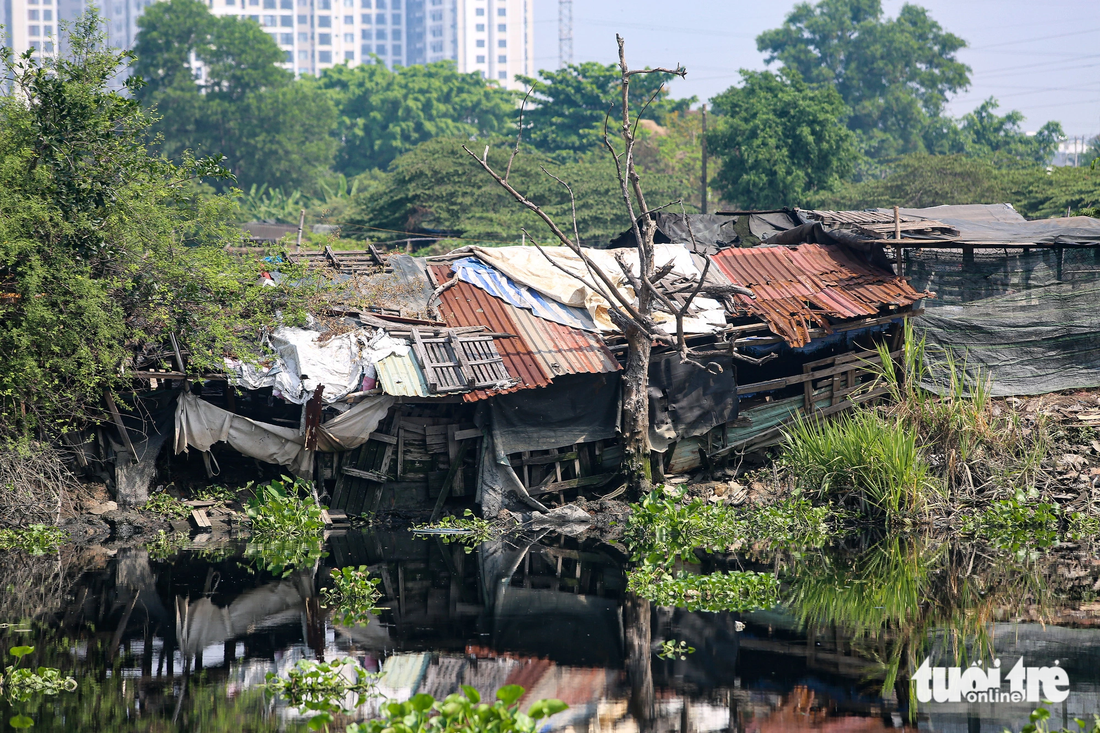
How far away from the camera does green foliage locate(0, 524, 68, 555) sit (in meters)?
11.6

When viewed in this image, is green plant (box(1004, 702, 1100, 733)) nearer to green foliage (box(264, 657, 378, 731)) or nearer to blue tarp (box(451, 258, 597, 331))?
green foliage (box(264, 657, 378, 731))

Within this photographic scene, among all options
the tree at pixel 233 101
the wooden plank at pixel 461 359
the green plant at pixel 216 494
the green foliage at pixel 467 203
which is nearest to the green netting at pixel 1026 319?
the wooden plank at pixel 461 359

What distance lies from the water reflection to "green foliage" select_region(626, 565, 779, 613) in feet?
0.62

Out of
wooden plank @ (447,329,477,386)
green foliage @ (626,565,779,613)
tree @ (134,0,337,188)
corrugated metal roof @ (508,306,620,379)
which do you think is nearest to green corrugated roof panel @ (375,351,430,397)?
wooden plank @ (447,329,477,386)

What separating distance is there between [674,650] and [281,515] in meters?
6.17

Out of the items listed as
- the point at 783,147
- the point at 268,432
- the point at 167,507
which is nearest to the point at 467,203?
the point at 783,147

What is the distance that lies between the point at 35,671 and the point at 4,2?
123076 mm

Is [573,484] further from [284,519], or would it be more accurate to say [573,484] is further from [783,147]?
[783,147]

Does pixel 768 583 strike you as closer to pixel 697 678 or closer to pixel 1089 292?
pixel 697 678

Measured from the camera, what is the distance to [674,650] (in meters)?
8.04

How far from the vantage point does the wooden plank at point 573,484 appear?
529 inches

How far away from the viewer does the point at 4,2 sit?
4355 inches

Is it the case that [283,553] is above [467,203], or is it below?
below

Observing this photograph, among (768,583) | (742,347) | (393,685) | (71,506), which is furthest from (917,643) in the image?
(71,506)
